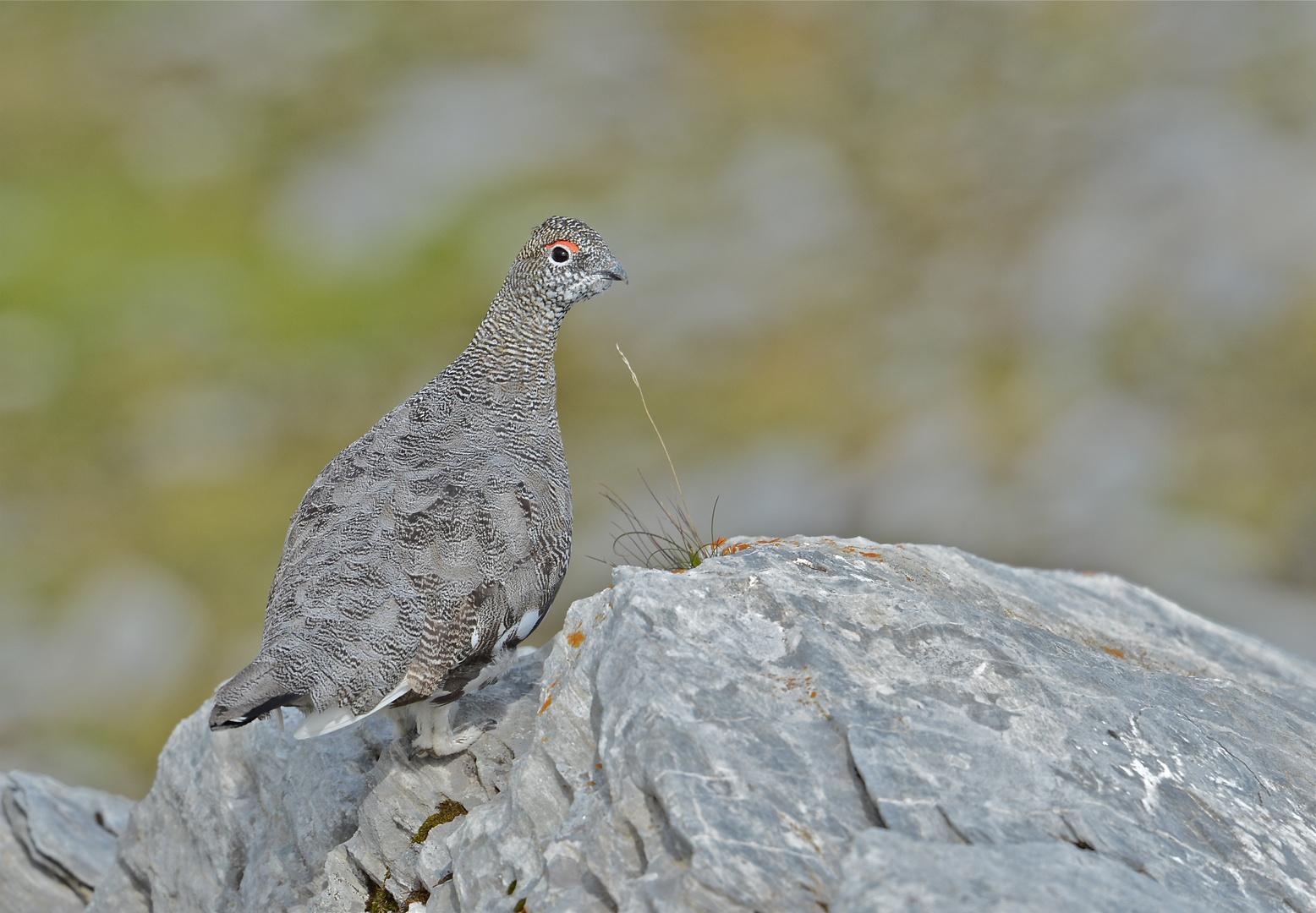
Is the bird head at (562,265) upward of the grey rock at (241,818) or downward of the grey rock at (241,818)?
upward

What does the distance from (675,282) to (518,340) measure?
19.8 m

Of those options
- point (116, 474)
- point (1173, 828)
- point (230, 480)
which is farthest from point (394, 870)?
point (116, 474)

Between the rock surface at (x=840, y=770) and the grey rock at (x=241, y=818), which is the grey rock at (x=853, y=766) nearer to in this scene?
the rock surface at (x=840, y=770)

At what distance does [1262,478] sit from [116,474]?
23731 mm

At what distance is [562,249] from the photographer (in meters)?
6.86

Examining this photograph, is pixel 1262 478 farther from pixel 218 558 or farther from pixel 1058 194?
pixel 218 558

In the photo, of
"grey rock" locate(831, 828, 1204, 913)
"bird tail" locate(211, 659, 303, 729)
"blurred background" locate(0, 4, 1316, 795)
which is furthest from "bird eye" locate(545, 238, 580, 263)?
"blurred background" locate(0, 4, 1316, 795)

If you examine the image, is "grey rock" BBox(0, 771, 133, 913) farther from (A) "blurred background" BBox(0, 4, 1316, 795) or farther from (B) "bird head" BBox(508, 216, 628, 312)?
(A) "blurred background" BBox(0, 4, 1316, 795)

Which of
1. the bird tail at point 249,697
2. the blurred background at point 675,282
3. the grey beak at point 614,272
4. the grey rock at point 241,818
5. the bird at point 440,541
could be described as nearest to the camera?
the bird tail at point 249,697

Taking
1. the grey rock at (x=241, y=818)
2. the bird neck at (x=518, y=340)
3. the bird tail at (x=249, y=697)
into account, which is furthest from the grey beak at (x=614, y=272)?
the bird tail at (x=249, y=697)

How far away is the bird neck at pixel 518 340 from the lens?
6852mm

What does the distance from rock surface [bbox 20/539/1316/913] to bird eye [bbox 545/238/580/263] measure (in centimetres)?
256

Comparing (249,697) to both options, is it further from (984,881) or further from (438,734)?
(984,881)

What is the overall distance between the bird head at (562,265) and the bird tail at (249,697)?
10.2ft
